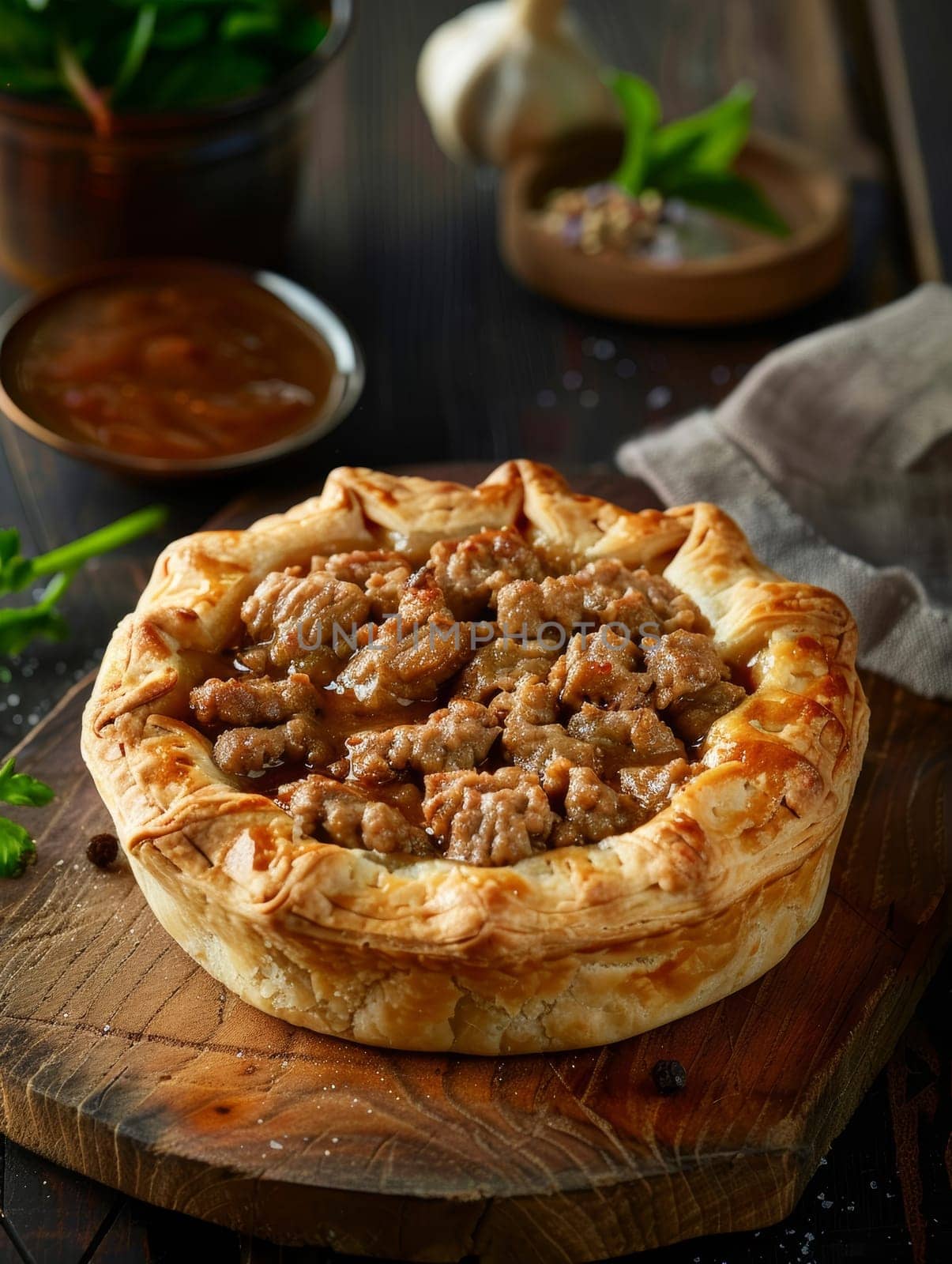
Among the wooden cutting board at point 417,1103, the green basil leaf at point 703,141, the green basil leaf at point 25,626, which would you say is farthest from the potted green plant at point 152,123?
the wooden cutting board at point 417,1103

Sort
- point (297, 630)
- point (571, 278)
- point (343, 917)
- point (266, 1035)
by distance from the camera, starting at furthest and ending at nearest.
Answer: point (571, 278) → point (297, 630) → point (266, 1035) → point (343, 917)

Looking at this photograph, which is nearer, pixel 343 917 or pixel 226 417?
pixel 343 917

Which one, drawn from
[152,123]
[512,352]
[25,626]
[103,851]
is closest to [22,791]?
[103,851]

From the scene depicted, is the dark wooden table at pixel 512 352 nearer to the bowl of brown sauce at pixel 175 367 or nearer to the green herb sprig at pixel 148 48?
the bowl of brown sauce at pixel 175 367

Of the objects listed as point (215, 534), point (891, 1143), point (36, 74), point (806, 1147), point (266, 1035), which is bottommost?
point (891, 1143)

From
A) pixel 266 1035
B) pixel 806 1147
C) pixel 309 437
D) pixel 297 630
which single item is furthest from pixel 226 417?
pixel 806 1147

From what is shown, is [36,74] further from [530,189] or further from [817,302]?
[817,302]

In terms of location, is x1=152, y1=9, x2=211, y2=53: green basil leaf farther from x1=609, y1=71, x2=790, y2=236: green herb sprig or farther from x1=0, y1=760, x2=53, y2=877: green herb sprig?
x1=0, y1=760, x2=53, y2=877: green herb sprig
